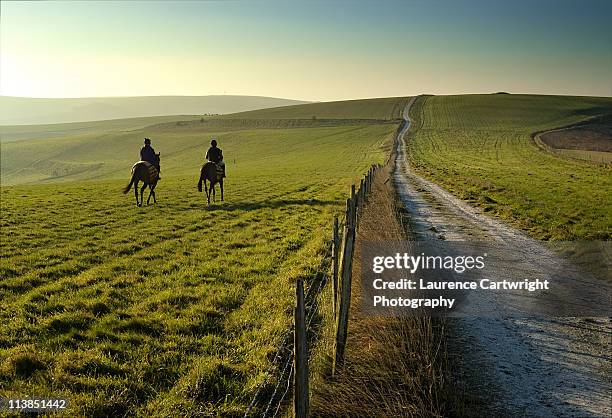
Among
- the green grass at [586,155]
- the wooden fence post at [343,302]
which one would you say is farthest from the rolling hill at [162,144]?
the wooden fence post at [343,302]

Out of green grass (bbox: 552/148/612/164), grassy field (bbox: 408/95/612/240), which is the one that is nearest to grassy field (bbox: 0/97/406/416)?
grassy field (bbox: 408/95/612/240)

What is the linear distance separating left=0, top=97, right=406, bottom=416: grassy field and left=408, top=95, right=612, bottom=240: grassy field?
7.91m

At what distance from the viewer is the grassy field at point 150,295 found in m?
5.92

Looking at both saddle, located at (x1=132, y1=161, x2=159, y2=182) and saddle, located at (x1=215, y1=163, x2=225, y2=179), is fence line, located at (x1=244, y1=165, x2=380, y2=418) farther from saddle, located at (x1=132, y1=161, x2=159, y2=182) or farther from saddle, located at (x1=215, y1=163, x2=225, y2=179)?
saddle, located at (x1=132, y1=161, x2=159, y2=182)

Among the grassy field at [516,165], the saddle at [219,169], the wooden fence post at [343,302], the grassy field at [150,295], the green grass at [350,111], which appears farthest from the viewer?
the green grass at [350,111]

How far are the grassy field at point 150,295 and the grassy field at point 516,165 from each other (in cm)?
791

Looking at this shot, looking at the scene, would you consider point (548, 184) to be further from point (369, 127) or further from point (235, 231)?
point (369, 127)

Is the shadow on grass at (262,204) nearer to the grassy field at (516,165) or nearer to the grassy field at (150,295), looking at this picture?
the grassy field at (150,295)

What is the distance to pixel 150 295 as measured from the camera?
9.59 m

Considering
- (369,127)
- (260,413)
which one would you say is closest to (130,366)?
(260,413)

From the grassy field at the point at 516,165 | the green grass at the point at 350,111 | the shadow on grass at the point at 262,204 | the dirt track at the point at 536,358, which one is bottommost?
the shadow on grass at the point at 262,204

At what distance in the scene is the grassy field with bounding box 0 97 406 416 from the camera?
5922mm

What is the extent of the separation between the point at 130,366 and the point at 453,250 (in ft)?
29.8

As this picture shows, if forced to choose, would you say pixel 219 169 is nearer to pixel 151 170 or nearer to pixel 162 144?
pixel 151 170
